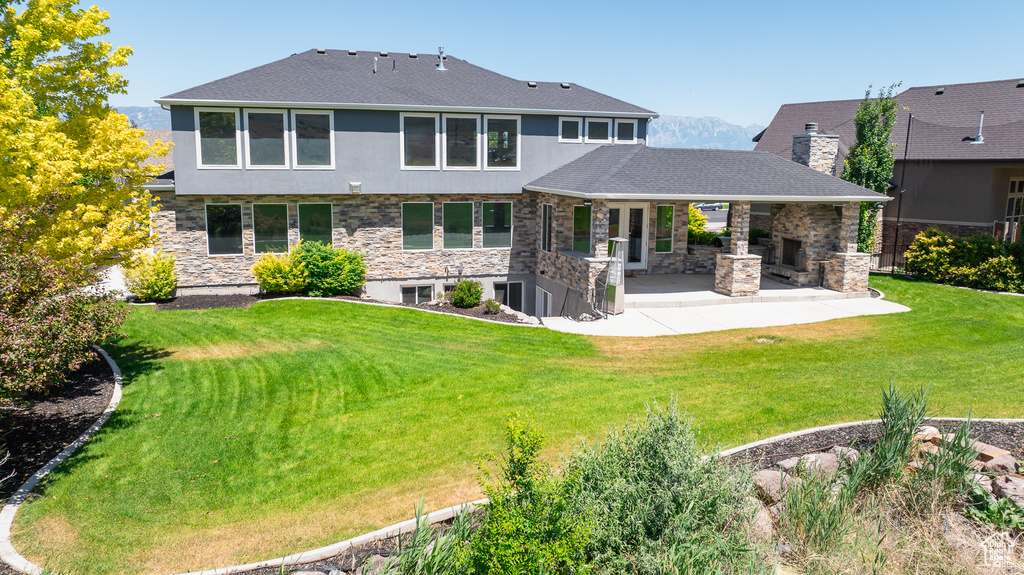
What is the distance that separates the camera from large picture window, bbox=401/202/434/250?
20172mm

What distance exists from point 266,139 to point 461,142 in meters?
5.56

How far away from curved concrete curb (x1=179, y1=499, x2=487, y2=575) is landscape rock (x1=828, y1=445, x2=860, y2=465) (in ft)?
12.9

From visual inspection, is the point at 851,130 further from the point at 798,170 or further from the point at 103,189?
the point at 103,189

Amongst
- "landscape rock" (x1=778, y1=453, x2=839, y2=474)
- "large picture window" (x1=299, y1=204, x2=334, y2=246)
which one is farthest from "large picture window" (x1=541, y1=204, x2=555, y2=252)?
"landscape rock" (x1=778, y1=453, x2=839, y2=474)

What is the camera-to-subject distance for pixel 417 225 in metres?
20.3

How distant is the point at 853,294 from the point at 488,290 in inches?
Result: 428

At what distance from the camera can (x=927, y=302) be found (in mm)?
18047

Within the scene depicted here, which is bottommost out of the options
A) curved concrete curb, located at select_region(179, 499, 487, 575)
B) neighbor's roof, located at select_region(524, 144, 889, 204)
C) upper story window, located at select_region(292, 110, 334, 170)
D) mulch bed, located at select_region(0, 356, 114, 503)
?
curved concrete curb, located at select_region(179, 499, 487, 575)

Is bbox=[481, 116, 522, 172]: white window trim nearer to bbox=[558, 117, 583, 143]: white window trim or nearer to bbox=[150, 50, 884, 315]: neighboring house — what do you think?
bbox=[150, 50, 884, 315]: neighboring house

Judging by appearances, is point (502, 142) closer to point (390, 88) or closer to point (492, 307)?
point (390, 88)

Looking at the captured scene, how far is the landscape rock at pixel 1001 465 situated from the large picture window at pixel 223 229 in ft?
59.1

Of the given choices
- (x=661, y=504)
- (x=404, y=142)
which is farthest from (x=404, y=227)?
(x=661, y=504)

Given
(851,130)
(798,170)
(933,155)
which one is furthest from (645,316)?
(851,130)

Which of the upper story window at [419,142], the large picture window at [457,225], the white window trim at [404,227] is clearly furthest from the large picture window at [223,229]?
the large picture window at [457,225]
